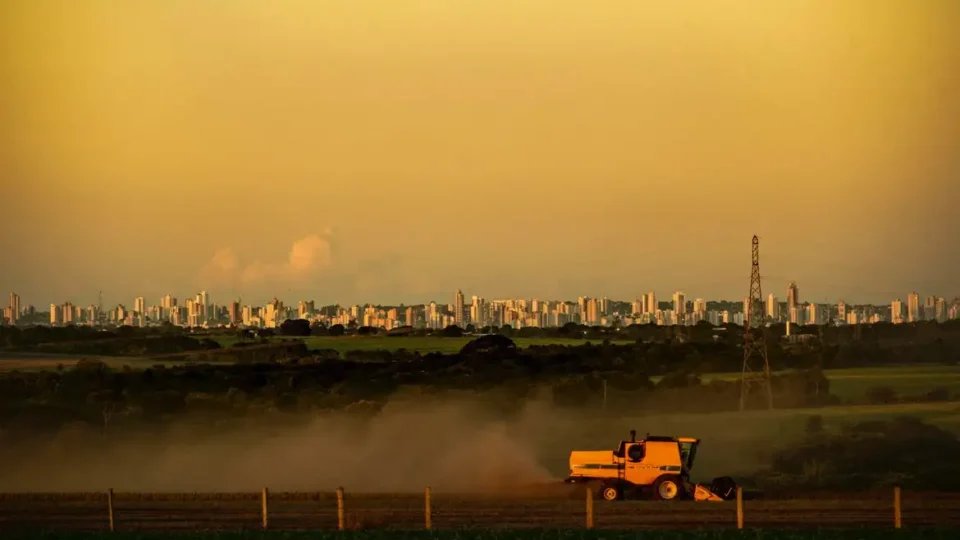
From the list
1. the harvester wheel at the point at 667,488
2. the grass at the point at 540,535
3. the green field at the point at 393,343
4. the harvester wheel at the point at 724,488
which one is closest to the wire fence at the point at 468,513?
the harvester wheel at the point at 724,488

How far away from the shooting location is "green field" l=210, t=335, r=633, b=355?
271 feet

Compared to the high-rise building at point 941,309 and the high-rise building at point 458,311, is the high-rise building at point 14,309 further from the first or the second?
the high-rise building at point 941,309

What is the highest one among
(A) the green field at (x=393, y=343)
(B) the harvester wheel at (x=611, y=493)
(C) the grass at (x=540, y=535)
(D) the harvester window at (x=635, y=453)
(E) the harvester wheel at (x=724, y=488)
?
(A) the green field at (x=393, y=343)

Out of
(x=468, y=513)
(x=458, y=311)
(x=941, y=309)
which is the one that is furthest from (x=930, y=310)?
(x=468, y=513)

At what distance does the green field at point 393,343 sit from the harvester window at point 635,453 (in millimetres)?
39468

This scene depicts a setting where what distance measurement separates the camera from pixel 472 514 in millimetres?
38000

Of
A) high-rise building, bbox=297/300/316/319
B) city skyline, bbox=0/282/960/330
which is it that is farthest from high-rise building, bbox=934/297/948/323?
high-rise building, bbox=297/300/316/319

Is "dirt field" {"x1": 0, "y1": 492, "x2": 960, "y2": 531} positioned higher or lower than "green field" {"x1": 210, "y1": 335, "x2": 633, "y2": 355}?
lower

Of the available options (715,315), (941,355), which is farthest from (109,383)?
(941,355)

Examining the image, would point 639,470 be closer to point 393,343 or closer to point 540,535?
point 540,535

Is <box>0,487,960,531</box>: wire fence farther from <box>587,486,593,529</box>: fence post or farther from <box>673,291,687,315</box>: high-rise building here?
<box>673,291,687,315</box>: high-rise building

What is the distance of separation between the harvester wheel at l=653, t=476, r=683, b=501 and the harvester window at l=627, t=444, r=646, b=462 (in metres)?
0.93

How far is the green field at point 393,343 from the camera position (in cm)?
8275

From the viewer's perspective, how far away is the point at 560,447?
211ft
